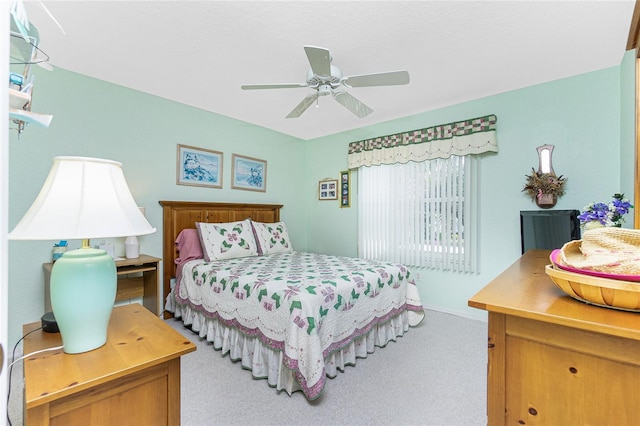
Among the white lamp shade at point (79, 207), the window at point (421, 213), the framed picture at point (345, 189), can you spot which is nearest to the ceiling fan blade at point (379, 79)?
the white lamp shade at point (79, 207)

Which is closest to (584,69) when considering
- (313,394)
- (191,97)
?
(313,394)

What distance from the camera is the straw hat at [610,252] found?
66 cm

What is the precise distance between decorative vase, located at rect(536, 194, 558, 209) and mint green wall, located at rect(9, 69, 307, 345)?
340 cm

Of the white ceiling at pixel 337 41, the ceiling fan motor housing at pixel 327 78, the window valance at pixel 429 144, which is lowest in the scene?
the window valance at pixel 429 144

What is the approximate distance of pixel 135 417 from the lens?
37.2 inches

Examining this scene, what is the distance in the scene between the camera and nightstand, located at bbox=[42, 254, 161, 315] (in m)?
2.63

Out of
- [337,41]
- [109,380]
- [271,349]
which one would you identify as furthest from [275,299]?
[337,41]

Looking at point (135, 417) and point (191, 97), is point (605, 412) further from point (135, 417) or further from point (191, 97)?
point (191, 97)

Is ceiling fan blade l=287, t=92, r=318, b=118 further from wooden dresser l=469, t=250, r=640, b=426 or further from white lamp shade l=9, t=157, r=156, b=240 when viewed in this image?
wooden dresser l=469, t=250, r=640, b=426

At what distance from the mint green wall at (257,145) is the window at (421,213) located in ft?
0.53

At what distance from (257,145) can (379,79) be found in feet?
8.47

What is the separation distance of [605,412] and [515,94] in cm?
319

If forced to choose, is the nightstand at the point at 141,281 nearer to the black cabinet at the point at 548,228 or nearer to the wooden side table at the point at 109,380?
the wooden side table at the point at 109,380

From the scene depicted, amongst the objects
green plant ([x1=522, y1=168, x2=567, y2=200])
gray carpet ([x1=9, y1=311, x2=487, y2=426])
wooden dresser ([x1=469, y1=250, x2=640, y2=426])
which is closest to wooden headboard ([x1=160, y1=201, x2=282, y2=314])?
gray carpet ([x1=9, y1=311, x2=487, y2=426])
